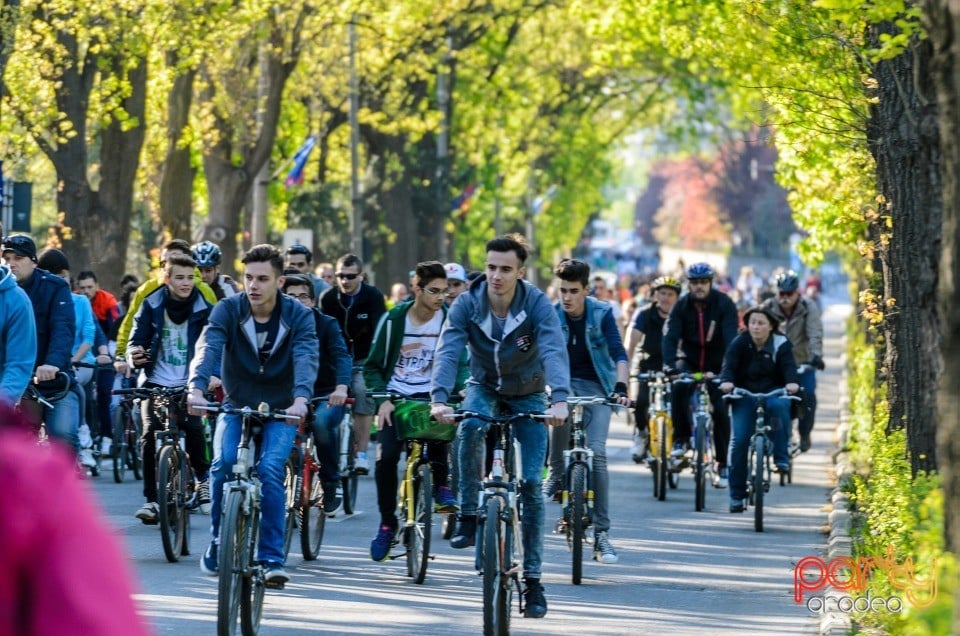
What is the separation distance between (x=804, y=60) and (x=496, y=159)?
3275 cm

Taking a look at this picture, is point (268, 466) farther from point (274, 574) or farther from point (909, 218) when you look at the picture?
point (909, 218)

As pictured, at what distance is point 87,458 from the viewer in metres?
16.5

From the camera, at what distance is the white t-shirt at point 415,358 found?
11359mm

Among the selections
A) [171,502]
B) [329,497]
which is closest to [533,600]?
[329,497]

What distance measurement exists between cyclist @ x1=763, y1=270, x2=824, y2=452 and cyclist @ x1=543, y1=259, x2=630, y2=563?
5.69m

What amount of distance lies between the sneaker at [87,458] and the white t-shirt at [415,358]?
5115 millimetres

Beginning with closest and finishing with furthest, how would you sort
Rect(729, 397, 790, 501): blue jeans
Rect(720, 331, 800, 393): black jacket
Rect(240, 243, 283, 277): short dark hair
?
Rect(240, 243, 283, 277): short dark hair < Rect(729, 397, 790, 501): blue jeans < Rect(720, 331, 800, 393): black jacket

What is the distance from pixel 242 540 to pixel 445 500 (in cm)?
276

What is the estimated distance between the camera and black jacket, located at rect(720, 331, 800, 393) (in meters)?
15.0

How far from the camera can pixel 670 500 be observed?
648 inches

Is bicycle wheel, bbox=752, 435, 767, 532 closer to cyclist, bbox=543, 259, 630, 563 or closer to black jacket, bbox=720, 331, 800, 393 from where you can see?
black jacket, bbox=720, 331, 800, 393

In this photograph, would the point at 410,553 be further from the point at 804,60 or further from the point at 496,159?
the point at 496,159

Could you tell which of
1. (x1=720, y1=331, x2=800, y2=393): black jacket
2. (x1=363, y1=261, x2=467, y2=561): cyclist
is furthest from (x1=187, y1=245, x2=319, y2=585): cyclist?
(x1=720, y1=331, x2=800, y2=393): black jacket

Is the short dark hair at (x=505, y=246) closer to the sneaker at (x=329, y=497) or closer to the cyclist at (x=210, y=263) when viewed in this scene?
the sneaker at (x=329, y=497)
